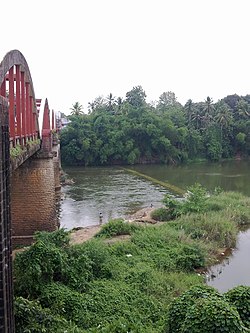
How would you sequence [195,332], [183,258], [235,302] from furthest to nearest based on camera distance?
[183,258] → [235,302] → [195,332]

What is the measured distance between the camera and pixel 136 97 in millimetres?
68812

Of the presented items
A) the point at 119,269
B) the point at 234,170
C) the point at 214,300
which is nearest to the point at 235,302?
the point at 214,300

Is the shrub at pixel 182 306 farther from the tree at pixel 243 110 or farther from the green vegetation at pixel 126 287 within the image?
the tree at pixel 243 110

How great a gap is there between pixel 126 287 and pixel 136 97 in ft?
202

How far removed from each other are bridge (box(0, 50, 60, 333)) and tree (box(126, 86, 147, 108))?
52.2 meters

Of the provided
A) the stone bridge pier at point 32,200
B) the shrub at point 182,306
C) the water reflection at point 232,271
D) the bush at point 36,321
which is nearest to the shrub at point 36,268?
the bush at point 36,321

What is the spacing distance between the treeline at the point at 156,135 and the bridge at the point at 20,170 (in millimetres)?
30298

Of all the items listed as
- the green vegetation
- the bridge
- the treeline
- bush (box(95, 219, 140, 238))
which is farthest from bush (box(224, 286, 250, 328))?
the treeline

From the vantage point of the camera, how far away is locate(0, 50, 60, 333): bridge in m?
4.44

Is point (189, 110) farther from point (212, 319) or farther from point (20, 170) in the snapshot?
point (212, 319)

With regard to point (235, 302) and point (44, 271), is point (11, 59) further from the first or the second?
point (235, 302)

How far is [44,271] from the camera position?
A: 322 inches

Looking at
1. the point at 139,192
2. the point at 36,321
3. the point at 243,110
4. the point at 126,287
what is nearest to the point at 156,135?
the point at 243,110

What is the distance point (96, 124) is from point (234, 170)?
1680 cm
